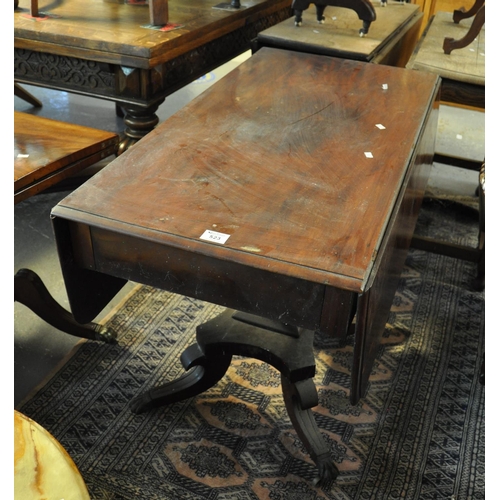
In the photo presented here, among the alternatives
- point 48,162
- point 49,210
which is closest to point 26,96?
point 49,210

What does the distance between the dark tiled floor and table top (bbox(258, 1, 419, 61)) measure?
852 mm

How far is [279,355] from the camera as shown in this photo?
1648 mm

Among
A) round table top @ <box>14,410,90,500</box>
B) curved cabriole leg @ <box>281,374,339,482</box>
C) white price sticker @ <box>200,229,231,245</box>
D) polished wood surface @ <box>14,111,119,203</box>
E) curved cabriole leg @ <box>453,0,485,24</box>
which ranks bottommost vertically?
curved cabriole leg @ <box>281,374,339,482</box>

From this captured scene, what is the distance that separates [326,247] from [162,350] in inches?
41.5

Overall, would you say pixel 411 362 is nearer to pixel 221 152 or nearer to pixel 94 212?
pixel 221 152

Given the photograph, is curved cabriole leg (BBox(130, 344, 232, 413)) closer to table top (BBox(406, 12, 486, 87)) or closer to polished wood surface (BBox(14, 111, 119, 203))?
polished wood surface (BBox(14, 111, 119, 203))

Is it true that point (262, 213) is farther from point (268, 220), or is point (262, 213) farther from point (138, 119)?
point (138, 119)

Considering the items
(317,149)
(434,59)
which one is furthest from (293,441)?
(434,59)

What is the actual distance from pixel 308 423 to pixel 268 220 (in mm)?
724

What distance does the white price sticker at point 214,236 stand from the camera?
3.81 ft

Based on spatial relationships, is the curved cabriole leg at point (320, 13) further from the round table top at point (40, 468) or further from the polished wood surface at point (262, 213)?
the round table top at point (40, 468)

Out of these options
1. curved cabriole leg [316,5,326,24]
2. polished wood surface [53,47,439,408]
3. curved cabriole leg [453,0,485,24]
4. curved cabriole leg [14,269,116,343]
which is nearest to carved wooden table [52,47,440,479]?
polished wood surface [53,47,439,408]

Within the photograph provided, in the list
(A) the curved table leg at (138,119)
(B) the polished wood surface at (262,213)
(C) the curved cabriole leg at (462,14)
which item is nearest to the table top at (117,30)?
(A) the curved table leg at (138,119)

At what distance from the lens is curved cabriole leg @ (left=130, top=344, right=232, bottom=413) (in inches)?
70.2
